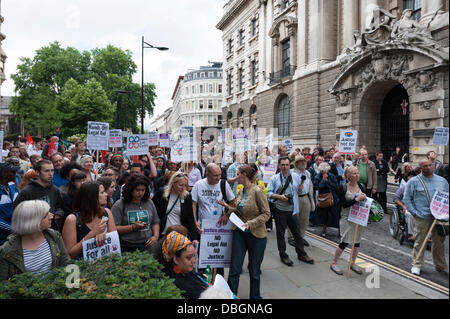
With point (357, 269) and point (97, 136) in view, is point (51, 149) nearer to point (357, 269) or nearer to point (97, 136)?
point (97, 136)

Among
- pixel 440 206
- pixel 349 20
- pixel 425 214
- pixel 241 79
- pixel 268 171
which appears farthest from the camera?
pixel 241 79


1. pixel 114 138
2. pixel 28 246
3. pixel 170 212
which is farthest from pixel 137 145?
pixel 28 246

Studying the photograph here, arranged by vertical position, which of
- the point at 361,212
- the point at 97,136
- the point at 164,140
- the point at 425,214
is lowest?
the point at 361,212

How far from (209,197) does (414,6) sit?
3250mm

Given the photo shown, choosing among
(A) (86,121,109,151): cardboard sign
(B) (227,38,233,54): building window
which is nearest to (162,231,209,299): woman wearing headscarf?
(A) (86,121,109,151): cardboard sign

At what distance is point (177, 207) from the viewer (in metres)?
4.20

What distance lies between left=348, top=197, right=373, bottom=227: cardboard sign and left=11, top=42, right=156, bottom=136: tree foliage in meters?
34.2

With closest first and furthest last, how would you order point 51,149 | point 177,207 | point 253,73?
point 177,207 < point 51,149 < point 253,73

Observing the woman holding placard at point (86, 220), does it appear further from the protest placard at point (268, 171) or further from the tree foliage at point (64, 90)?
the tree foliage at point (64, 90)

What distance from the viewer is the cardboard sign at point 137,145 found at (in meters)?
7.54

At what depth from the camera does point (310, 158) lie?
10.0m

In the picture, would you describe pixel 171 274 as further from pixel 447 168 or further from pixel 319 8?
pixel 319 8
